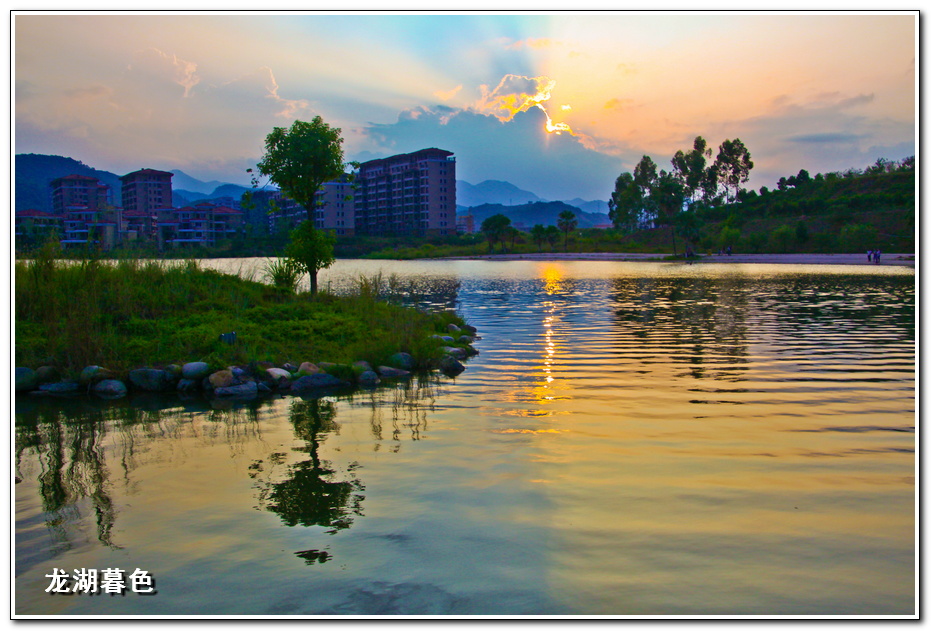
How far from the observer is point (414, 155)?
493 ft

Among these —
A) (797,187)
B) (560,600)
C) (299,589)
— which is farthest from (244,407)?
(797,187)

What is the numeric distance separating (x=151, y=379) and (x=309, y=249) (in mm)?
9759

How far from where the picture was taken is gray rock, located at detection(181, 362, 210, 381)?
11078 mm

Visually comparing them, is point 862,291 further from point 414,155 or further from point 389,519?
point 414,155

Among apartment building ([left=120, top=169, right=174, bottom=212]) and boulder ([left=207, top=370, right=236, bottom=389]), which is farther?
apartment building ([left=120, top=169, right=174, bottom=212])

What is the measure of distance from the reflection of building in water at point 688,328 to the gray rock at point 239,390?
7.65 m

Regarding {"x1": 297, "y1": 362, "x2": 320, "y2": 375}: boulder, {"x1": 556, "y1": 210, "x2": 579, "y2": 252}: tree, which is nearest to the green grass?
{"x1": 297, "y1": 362, "x2": 320, "y2": 375}: boulder

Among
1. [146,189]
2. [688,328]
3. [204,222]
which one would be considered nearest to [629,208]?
[204,222]

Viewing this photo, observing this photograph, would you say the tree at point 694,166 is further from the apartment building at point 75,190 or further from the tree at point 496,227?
the apartment building at point 75,190

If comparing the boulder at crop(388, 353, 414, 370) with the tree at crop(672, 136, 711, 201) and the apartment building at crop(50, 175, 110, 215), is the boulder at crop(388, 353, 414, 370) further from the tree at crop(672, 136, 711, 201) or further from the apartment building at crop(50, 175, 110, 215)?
the tree at crop(672, 136, 711, 201)

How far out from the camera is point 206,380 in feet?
36.5

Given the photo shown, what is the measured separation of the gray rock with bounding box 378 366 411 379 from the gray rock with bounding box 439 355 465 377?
745mm
